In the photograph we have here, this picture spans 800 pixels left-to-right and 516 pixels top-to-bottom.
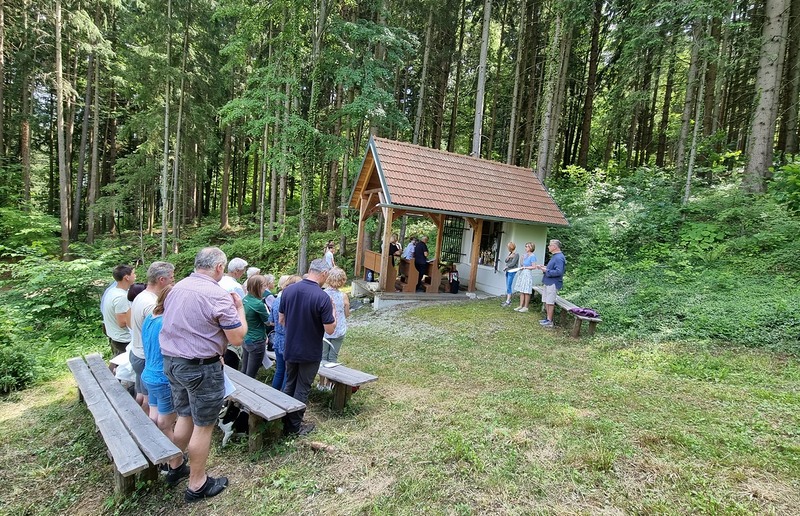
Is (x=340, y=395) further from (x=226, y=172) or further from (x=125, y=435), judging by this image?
(x=226, y=172)

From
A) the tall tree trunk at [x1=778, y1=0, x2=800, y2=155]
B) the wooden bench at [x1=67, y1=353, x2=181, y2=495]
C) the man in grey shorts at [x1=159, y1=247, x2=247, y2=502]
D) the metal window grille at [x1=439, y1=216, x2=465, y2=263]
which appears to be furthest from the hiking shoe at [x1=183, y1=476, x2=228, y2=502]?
the tall tree trunk at [x1=778, y1=0, x2=800, y2=155]

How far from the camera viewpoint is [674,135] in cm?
1648

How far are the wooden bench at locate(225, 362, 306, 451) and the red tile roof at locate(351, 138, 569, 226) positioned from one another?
6116 mm

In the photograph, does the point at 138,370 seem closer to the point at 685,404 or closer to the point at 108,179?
the point at 685,404

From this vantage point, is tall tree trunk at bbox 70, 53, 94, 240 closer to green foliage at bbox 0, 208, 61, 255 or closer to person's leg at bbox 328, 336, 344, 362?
green foliage at bbox 0, 208, 61, 255

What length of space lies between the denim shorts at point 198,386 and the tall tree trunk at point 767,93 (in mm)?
12340

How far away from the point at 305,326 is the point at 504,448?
76.9 inches

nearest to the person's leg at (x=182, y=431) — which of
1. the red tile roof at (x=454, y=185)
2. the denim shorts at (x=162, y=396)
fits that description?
the denim shorts at (x=162, y=396)

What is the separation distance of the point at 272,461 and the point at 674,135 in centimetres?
1962

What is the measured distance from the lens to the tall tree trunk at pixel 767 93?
902cm

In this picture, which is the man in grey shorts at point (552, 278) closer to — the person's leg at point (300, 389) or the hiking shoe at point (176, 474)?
the person's leg at point (300, 389)

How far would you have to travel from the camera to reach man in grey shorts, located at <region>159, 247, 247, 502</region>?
254 cm

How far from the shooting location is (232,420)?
145 inches

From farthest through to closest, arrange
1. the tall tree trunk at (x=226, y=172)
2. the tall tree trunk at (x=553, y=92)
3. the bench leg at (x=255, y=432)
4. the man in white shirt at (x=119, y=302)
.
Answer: the tall tree trunk at (x=226, y=172) → the tall tree trunk at (x=553, y=92) → the man in white shirt at (x=119, y=302) → the bench leg at (x=255, y=432)
